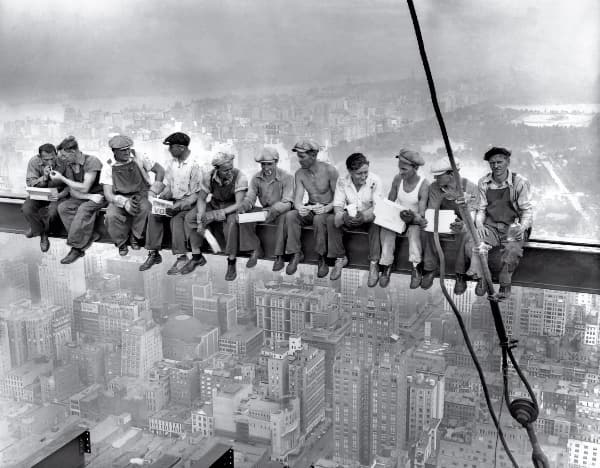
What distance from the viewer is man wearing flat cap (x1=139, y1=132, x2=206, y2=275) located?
7002 millimetres

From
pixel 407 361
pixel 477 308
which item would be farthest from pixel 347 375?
pixel 477 308

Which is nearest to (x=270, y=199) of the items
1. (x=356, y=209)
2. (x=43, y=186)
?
(x=356, y=209)

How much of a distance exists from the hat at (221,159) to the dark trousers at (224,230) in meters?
0.50

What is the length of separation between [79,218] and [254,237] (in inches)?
76.5

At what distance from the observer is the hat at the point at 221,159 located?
6770 mm

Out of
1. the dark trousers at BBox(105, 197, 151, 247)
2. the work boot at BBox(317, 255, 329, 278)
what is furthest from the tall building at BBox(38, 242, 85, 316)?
the work boot at BBox(317, 255, 329, 278)

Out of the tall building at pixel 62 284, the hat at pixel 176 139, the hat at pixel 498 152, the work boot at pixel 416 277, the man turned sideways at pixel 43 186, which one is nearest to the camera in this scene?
the hat at pixel 498 152

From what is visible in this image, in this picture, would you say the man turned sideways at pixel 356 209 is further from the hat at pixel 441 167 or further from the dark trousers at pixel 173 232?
the dark trousers at pixel 173 232

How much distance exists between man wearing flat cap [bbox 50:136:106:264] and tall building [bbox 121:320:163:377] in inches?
307

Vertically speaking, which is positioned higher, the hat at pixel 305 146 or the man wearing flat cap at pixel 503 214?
the hat at pixel 305 146

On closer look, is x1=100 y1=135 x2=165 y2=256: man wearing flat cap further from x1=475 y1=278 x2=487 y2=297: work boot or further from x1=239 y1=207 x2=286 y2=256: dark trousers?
x1=475 y1=278 x2=487 y2=297: work boot

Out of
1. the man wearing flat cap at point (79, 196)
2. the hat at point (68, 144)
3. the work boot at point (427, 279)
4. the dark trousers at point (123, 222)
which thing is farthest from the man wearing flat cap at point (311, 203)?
the hat at point (68, 144)

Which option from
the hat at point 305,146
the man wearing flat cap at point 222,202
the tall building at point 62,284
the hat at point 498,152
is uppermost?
the hat at point 305,146

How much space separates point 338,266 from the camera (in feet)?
21.6
